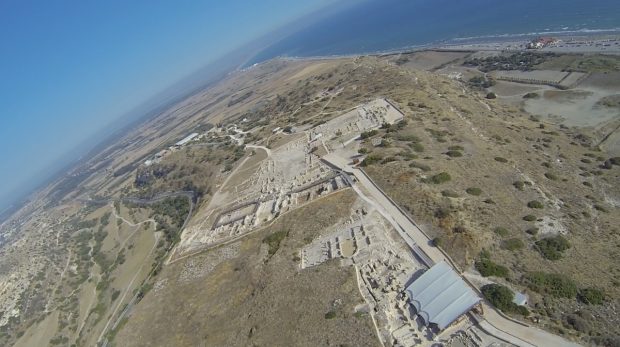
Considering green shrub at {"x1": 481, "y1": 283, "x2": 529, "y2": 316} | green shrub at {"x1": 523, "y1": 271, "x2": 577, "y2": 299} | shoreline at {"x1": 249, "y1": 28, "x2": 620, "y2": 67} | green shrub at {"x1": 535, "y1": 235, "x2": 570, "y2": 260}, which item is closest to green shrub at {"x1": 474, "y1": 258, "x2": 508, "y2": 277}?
green shrub at {"x1": 523, "y1": 271, "x2": 577, "y2": 299}

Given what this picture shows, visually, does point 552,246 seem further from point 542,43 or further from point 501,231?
point 542,43

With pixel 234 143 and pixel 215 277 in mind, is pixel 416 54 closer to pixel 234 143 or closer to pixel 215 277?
pixel 234 143

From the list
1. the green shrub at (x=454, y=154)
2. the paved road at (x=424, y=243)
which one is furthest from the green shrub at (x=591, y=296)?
the green shrub at (x=454, y=154)

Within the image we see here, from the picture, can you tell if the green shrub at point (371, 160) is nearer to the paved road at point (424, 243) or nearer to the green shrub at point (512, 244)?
the paved road at point (424, 243)

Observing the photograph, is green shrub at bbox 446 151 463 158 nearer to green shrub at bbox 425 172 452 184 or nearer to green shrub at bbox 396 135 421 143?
green shrub at bbox 396 135 421 143

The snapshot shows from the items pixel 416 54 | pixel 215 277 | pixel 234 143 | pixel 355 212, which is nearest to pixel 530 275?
A: pixel 355 212
